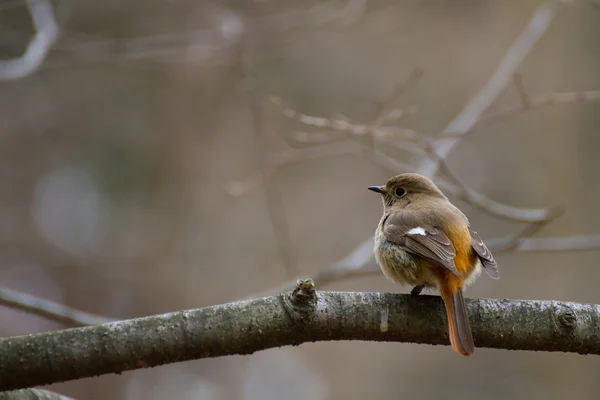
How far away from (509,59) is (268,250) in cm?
480

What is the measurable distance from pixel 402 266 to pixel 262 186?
17.6ft

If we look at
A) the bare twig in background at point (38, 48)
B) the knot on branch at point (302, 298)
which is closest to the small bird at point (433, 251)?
the knot on branch at point (302, 298)

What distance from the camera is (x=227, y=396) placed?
9641mm

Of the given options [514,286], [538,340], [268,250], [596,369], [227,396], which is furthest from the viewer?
[227,396]

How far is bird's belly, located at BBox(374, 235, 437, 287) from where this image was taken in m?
3.34

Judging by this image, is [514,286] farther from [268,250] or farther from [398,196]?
[398,196]

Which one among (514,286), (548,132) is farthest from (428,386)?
(548,132)

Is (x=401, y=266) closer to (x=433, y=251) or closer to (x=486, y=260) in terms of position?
(x=433, y=251)

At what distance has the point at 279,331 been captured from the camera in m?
2.48

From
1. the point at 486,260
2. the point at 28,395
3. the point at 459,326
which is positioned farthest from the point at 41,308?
the point at 486,260

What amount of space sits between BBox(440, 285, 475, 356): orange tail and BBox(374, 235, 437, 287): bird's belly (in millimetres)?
387

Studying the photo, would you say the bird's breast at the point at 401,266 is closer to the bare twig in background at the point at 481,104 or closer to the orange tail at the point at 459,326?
the orange tail at the point at 459,326

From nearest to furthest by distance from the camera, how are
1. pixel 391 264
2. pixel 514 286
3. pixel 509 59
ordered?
pixel 391 264 < pixel 509 59 < pixel 514 286

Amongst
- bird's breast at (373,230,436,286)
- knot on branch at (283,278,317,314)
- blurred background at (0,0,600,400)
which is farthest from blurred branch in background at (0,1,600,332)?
blurred background at (0,0,600,400)
